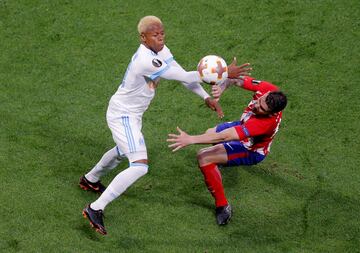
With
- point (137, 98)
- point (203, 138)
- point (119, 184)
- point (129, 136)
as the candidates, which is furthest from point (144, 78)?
point (119, 184)

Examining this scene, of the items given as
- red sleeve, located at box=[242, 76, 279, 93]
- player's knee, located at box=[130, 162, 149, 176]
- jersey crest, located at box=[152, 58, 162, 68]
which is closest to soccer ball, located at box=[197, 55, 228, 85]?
jersey crest, located at box=[152, 58, 162, 68]

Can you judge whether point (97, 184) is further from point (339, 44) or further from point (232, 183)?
point (339, 44)

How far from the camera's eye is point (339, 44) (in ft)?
37.1

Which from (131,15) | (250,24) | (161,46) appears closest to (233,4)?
(250,24)

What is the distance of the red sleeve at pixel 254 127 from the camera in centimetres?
772

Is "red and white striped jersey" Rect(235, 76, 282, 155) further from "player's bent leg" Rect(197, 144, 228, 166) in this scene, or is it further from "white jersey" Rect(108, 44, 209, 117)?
"white jersey" Rect(108, 44, 209, 117)

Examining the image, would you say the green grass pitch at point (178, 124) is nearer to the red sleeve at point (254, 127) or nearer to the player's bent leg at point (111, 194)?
the player's bent leg at point (111, 194)

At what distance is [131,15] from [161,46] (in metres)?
4.29

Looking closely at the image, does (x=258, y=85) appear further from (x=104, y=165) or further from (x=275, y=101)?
(x=104, y=165)

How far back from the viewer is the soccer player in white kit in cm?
765

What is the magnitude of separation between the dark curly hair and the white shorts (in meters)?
1.47

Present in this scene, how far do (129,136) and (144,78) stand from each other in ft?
2.18

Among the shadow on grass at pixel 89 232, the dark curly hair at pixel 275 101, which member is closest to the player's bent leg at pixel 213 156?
the dark curly hair at pixel 275 101

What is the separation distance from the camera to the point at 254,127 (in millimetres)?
7816
